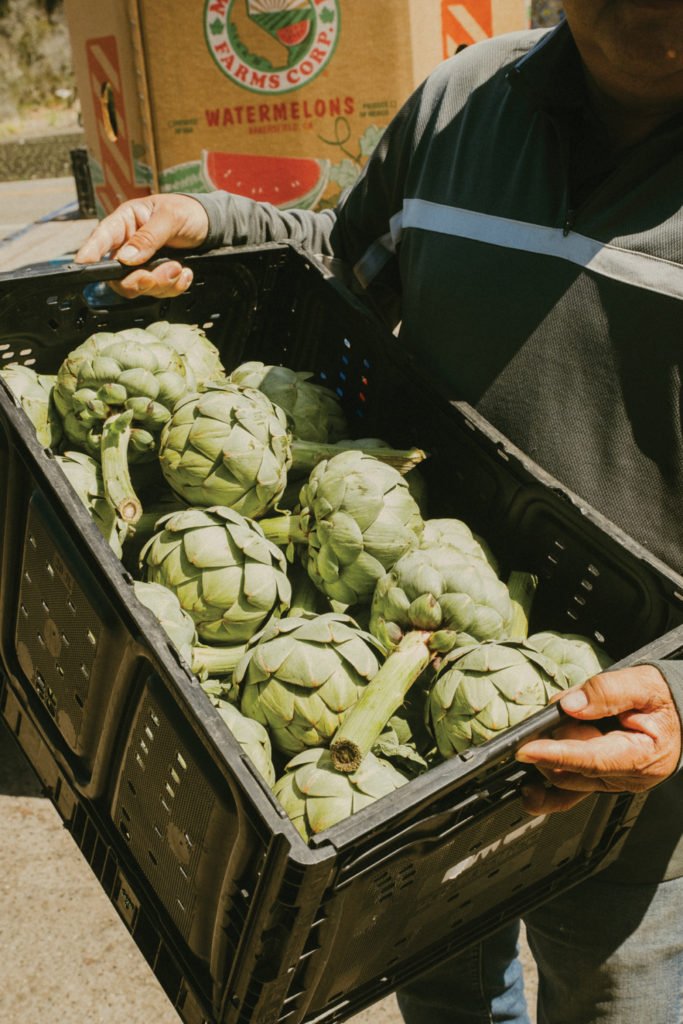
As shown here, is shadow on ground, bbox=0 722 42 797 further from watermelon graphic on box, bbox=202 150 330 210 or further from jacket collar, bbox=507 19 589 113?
jacket collar, bbox=507 19 589 113

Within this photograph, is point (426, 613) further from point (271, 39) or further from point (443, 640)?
point (271, 39)

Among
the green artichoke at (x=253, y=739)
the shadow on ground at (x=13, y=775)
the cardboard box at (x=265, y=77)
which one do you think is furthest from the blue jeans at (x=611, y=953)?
the cardboard box at (x=265, y=77)

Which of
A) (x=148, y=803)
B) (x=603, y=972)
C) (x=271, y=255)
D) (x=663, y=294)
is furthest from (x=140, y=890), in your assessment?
(x=271, y=255)

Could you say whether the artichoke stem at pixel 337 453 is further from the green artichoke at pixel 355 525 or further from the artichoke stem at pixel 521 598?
the artichoke stem at pixel 521 598

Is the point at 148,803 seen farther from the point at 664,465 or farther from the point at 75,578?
the point at 664,465

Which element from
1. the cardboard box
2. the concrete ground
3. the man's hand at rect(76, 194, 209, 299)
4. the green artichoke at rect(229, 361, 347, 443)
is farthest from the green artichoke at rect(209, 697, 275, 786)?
the cardboard box

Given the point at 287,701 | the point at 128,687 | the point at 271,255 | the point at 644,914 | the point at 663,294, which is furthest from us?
the point at 271,255

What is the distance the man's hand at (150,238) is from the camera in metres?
1.65

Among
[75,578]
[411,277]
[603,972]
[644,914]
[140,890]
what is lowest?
[603,972]

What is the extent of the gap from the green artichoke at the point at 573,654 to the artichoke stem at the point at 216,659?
449 mm

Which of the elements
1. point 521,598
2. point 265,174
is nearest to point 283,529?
point 521,598

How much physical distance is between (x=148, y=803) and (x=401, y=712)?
42cm

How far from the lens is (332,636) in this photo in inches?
52.1

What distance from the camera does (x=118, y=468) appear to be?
5.01ft
